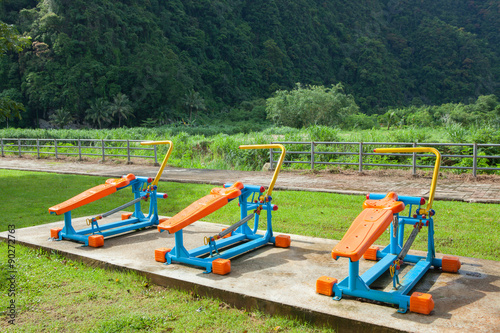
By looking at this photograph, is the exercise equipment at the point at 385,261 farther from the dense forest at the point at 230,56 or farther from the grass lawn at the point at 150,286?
the dense forest at the point at 230,56

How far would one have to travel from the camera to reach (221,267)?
13.9ft

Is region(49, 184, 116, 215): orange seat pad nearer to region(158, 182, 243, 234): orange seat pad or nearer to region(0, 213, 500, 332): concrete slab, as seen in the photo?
region(0, 213, 500, 332): concrete slab

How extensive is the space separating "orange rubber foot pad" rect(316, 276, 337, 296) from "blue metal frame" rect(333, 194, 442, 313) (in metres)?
0.04

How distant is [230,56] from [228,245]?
322ft

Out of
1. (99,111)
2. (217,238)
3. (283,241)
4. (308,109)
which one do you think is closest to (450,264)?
(283,241)

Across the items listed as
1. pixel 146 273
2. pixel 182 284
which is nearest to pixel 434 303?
pixel 182 284

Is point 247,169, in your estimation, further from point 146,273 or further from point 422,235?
point 146,273

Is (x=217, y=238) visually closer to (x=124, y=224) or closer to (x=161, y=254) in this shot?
(x=161, y=254)

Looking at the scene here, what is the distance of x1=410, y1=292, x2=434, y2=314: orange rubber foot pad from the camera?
3.21 metres

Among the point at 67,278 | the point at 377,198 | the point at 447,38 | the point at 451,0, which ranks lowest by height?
the point at 67,278

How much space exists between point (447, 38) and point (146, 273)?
130528 mm

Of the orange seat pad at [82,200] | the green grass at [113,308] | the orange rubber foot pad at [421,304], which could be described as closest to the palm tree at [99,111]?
the orange seat pad at [82,200]

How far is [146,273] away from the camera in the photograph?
4340 millimetres

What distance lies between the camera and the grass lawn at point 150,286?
3.42m
